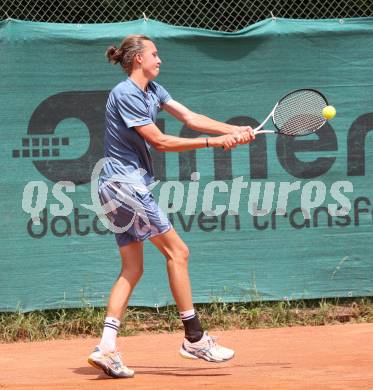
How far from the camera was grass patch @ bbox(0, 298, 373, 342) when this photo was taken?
645cm

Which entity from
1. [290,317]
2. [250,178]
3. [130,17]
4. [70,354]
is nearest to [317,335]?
[290,317]

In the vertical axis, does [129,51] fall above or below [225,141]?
above

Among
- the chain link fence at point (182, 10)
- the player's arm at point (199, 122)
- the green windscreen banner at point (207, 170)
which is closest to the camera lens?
the player's arm at point (199, 122)

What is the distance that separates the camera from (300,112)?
5188mm

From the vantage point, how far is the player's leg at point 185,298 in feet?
15.6

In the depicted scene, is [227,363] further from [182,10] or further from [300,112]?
[182,10]

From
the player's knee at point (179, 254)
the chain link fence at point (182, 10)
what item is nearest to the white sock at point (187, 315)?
the player's knee at point (179, 254)

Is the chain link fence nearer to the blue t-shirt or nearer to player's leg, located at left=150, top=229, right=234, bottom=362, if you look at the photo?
the blue t-shirt

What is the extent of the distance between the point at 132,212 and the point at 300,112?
46.4 inches

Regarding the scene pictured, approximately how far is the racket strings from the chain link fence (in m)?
2.07

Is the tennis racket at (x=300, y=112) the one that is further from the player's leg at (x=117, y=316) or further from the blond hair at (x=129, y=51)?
the player's leg at (x=117, y=316)

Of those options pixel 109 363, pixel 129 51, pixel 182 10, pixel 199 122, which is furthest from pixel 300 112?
pixel 182 10

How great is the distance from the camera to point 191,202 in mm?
6512

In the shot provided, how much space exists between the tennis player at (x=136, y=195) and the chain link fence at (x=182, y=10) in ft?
7.91
